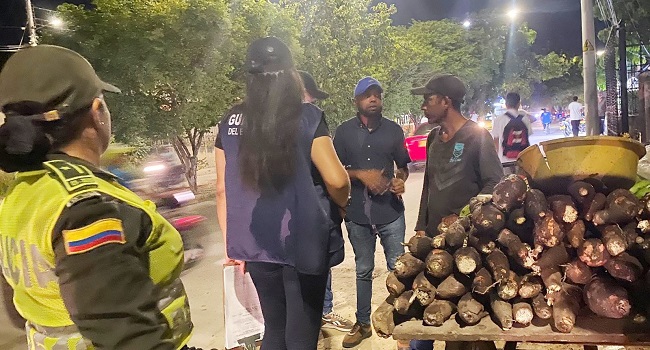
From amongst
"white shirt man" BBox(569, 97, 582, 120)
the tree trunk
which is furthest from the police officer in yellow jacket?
"white shirt man" BBox(569, 97, 582, 120)

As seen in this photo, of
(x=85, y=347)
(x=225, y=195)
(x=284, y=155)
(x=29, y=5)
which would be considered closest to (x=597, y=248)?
(x=284, y=155)

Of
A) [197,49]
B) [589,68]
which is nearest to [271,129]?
[589,68]

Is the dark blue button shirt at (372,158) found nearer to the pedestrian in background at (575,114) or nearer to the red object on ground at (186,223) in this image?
the red object on ground at (186,223)

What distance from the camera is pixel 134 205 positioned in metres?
1.38

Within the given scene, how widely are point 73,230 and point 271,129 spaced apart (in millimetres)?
1511

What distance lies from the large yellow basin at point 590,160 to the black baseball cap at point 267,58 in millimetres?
1336

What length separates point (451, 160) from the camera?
3.63 metres

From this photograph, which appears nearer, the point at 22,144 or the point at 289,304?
the point at 22,144

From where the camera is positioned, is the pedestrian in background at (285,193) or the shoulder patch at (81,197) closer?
the shoulder patch at (81,197)

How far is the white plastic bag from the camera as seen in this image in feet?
11.1

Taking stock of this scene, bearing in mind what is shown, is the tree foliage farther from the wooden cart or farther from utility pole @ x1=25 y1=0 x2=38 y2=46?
the wooden cart

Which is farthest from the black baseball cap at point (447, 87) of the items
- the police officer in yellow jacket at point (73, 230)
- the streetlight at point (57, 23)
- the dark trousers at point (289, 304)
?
the streetlight at point (57, 23)

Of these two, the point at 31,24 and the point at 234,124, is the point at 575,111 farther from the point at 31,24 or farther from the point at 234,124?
the point at 234,124

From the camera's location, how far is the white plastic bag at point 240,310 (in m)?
3.39
